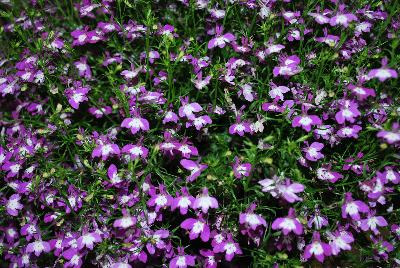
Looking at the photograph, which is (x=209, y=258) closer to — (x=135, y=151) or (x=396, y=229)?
(x=135, y=151)

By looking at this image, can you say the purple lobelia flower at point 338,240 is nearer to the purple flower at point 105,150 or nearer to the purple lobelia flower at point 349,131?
the purple lobelia flower at point 349,131

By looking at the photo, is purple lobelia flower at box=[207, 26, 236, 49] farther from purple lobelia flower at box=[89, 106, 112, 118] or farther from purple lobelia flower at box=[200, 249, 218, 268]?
purple lobelia flower at box=[200, 249, 218, 268]

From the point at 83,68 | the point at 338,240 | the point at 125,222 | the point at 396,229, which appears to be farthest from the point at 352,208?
the point at 83,68

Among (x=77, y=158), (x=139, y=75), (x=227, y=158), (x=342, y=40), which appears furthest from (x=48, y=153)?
(x=342, y=40)

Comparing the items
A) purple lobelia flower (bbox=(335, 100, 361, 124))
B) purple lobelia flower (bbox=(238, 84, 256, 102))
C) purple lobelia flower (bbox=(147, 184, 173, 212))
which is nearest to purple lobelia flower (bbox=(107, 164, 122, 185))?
purple lobelia flower (bbox=(147, 184, 173, 212))

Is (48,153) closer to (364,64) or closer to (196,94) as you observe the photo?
(196,94)

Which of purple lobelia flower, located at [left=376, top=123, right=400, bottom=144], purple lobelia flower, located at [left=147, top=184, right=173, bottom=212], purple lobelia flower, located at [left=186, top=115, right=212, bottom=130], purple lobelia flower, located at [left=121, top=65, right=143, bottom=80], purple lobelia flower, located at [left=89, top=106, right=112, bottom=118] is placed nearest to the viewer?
purple lobelia flower, located at [left=376, top=123, right=400, bottom=144]
